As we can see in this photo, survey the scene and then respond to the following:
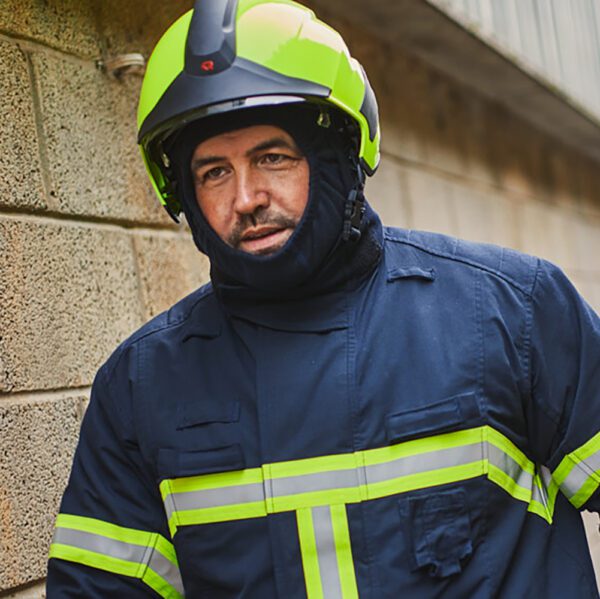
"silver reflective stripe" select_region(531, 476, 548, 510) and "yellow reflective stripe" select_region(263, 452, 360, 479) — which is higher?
"yellow reflective stripe" select_region(263, 452, 360, 479)

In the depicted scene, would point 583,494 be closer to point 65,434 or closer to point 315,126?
point 315,126

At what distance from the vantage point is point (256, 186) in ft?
6.89

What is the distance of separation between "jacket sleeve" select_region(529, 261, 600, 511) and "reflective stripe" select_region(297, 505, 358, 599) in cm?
44

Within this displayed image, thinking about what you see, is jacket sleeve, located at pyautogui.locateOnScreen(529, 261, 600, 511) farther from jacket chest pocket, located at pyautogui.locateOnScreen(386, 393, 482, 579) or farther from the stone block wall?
the stone block wall

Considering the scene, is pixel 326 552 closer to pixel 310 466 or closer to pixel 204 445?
pixel 310 466

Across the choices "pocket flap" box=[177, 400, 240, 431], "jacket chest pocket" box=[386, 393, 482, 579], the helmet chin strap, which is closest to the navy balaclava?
the helmet chin strap

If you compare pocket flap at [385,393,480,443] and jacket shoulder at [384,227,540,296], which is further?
jacket shoulder at [384,227,540,296]

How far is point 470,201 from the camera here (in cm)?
566

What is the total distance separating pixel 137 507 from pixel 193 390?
28 centimetres

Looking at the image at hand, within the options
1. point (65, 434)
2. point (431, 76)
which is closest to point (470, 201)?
point (431, 76)

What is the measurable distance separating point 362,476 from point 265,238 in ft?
1.64

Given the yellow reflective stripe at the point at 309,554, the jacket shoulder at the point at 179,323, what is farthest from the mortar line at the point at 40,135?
the yellow reflective stripe at the point at 309,554

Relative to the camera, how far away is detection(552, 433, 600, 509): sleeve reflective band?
208cm

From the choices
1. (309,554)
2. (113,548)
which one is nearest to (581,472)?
(309,554)
